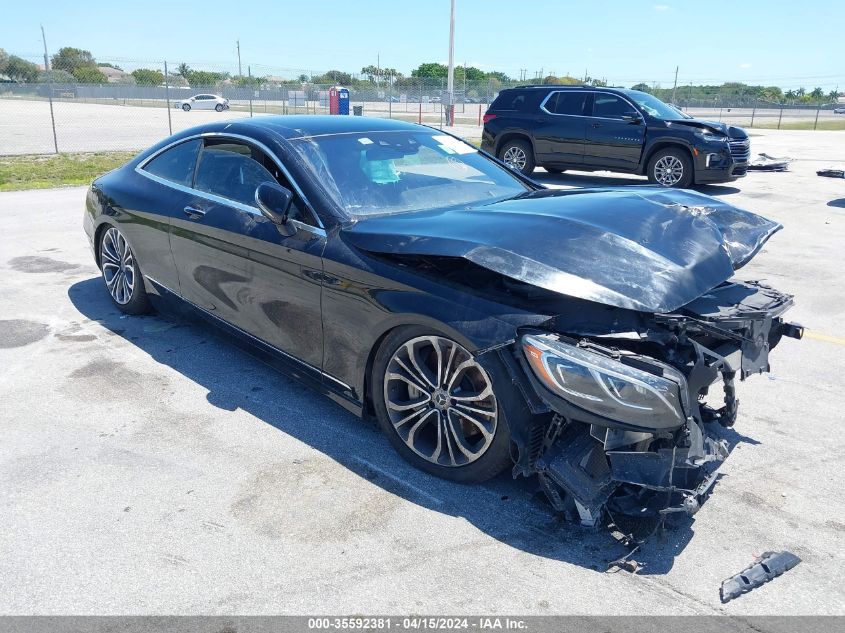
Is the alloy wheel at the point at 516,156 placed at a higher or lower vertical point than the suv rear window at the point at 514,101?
lower

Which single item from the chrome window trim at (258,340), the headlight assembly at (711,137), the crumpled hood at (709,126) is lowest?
the chrome window trim at (258,340)

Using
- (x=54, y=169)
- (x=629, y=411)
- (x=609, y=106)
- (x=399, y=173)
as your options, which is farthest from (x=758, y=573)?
(x=54, y=169)

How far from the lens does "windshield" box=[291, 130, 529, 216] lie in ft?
13.0

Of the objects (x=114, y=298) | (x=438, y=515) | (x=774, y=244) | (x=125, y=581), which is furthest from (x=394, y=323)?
(x=774, y=244)

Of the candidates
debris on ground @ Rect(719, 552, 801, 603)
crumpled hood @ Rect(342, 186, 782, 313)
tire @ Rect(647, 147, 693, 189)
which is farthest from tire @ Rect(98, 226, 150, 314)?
tire @ Rect(647, 147, 693, 189)

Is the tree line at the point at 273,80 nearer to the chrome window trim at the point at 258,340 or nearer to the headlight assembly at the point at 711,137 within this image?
the headlight assembly at the point at 711,137

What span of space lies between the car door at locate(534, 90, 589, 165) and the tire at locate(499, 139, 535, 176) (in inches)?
9.3

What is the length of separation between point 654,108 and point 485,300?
466 inches

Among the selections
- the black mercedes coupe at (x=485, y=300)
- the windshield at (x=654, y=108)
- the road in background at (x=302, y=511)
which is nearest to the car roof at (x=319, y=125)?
the black mercedes coupe at (x=485, y=300)

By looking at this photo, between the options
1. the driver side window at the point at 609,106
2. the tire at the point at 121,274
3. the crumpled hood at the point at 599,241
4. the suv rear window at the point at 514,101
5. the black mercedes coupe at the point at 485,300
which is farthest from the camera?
the suv rear window at the point at 514,101

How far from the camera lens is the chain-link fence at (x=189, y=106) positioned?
2306 centimetres

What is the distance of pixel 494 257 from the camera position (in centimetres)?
307

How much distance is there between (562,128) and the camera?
546 inches

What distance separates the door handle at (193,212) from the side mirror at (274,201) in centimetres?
87
